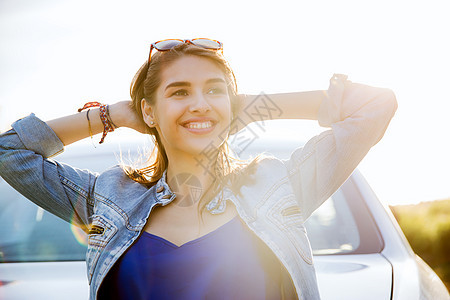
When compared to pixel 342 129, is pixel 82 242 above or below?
below

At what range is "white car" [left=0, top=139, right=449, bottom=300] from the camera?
1882mm

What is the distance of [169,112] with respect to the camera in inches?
79.9

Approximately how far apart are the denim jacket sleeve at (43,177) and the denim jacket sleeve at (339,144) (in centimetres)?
92

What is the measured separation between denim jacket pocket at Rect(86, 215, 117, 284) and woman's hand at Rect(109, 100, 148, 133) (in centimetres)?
48

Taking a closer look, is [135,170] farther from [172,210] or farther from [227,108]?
[227,108]

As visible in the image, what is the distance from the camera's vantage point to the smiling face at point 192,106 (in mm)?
1986

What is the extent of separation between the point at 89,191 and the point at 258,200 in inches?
29.7

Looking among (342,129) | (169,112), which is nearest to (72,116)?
(169,112)

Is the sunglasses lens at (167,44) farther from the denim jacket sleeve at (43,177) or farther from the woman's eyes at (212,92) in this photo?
the denim jacket sleeve at (43,177)

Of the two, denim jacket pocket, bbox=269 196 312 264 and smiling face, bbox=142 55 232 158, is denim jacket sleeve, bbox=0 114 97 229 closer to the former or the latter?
smiling face, bbox=142 55 232 158

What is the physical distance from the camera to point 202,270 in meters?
1.76

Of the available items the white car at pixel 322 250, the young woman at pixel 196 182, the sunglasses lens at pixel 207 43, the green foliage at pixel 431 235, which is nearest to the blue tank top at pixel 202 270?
the young woman at pixel 196 182

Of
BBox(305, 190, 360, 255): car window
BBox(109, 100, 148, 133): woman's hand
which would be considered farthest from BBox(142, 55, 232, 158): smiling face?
BBox(305, 190, 360, 255): car window

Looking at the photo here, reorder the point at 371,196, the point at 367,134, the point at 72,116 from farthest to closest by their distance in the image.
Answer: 1. the point at 371,196
2. the point at 72,116
3. the point at 367,134
